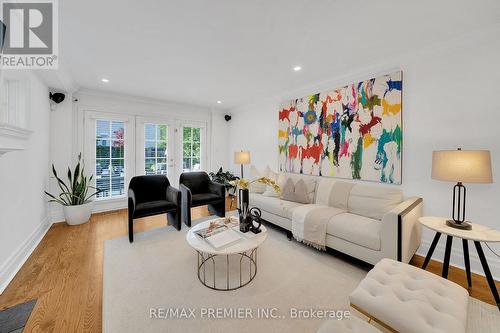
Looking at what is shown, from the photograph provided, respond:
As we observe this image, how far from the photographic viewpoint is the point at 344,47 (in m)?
2.39

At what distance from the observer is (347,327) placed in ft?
3.43

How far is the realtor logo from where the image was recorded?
1.77 meters

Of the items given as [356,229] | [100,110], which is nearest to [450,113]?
[356,229]

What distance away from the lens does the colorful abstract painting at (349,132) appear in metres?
2.66

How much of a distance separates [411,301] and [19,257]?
146 inches

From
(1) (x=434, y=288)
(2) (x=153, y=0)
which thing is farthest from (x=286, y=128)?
(1) (x=434, y=288)

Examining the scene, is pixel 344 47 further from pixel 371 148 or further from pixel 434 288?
pixel 434 288

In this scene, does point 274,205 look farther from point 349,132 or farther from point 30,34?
point 30,34

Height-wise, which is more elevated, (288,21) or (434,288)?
(288,21)

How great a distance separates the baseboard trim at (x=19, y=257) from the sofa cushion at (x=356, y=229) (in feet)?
11.0

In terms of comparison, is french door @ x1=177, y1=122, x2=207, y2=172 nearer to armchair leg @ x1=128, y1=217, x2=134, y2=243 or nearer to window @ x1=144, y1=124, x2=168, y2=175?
window @ x1=144, y1=124, x2=168, y2=175

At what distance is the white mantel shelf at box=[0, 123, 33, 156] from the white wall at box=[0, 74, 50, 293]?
0.17 m

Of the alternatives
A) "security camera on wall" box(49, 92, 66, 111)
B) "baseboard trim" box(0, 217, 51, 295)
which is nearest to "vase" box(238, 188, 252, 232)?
"baseboard trim" box(0, 217, 51, 295)

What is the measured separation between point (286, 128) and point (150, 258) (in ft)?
10.2
